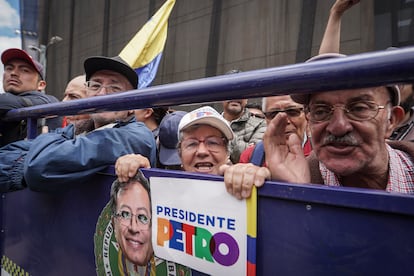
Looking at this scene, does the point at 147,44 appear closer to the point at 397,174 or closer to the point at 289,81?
the point at 397,174

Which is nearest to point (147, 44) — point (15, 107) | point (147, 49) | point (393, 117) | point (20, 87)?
point (147, 49)

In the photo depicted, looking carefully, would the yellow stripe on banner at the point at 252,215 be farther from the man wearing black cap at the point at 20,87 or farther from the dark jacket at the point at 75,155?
the man wearing black cap at the point at 20,87

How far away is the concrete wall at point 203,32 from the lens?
33.0ft

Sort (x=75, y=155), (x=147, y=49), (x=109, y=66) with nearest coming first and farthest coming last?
(x=75, y=155) < (x=109, y=66) < (x=147, y=49)

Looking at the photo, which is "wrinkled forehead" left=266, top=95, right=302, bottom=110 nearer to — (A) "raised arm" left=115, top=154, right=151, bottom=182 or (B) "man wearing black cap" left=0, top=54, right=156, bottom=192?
(B) "man wearing black cap" left=0, top=54, right=156, bottom=192

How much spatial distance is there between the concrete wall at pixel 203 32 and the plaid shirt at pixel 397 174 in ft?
28.3

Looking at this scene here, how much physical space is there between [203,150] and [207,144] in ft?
0.15

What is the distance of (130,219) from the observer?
1280mm

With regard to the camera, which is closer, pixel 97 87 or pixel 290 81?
pixel 290 81

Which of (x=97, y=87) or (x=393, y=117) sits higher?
(x=97, y=87)

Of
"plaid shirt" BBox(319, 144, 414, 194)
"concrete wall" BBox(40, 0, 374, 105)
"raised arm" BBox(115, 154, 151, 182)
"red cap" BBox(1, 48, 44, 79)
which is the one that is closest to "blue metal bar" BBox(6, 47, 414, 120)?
"raised arm" BBox(115, 154, 151, 182)

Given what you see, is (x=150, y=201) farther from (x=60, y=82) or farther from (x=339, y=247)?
(x=60, y=82)

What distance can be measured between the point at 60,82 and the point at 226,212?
73.3ft

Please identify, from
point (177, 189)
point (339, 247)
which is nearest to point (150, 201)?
point (177, 189)
